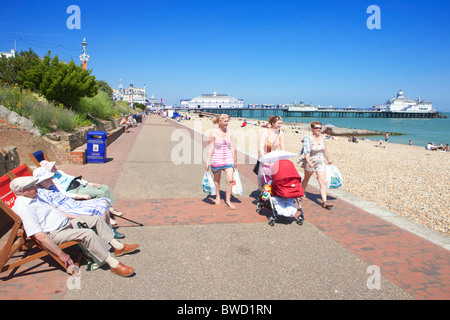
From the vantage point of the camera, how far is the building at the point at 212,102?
17025 centimetres

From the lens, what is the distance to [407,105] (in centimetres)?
16825

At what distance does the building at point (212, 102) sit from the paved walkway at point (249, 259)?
164136mm

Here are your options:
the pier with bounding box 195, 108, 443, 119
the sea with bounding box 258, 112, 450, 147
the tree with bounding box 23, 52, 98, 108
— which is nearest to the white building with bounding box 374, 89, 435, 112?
the pier with bounding box 195, 108, 443, 119

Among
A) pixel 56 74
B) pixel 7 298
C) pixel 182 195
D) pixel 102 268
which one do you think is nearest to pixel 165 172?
pixel 182 195

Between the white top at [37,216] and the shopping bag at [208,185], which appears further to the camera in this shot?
the shopping bag at [208,185]

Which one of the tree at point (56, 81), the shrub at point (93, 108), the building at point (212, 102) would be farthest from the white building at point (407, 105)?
the tree at point (56, 81)

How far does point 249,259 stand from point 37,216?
2384mm

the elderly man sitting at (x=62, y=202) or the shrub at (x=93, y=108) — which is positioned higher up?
the shrub at (x=93, y=108)

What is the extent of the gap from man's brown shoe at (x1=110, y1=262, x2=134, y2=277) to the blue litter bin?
642cm

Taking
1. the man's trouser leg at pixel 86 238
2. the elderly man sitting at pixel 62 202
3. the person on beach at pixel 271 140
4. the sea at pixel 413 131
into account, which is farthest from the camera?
the sea at pixel 413 131

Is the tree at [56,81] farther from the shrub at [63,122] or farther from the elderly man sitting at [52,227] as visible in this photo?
the elderly man sitting at [52,227]

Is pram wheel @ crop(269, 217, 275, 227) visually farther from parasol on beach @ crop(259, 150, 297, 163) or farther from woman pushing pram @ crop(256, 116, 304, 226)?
parasol on beach @ crop(259, 150, 297, 163)

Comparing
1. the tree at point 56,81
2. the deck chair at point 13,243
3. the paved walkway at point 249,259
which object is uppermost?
the tree at point 56,81

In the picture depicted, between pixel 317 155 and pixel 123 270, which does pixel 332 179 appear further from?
pixel 123 270
